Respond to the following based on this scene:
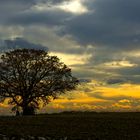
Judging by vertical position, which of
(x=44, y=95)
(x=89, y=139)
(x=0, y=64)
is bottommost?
(x=89, y=139)

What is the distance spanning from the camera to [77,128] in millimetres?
45500

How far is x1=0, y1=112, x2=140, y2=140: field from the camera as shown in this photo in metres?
41.8

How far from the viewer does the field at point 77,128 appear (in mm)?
41781

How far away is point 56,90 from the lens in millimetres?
80438

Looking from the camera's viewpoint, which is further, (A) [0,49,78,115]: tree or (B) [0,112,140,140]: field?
(A) [0,49,78,115]: tree

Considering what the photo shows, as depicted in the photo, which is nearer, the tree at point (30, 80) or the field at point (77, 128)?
the field at point (77, 128)

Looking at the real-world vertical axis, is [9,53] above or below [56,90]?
above

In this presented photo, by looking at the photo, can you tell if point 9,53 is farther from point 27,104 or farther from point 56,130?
point 56,130

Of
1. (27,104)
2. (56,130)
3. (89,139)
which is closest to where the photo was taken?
(89,139)

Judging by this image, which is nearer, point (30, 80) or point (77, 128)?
point (77, 128)

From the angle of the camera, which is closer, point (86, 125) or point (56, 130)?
point (56, 130)

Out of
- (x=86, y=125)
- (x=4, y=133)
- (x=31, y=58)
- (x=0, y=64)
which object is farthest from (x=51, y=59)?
(x=4, y=133)

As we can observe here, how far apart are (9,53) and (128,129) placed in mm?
40990

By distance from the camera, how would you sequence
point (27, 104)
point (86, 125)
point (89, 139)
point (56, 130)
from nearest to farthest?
point (89, 139) → point (56, 130) → point (86, 125) → point (27, 104)
